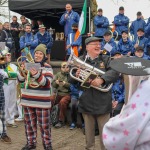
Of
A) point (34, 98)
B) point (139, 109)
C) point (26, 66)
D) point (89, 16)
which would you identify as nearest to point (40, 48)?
point (26, 66)

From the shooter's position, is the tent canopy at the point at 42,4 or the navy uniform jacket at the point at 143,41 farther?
the tent canopy at the point at 42,4

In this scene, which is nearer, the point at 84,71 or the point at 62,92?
the point at 84,71

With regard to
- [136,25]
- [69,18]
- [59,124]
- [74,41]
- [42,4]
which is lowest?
[59,124]

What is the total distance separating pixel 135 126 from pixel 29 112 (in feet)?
11.0

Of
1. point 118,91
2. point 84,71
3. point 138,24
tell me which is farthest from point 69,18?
point 84,71

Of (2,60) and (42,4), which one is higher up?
(42,4)

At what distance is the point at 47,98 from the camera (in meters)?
4.66

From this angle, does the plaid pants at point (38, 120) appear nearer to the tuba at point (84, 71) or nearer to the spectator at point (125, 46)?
the tuba at point (84, 71)

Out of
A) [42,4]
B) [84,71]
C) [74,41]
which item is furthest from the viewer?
[42,4]

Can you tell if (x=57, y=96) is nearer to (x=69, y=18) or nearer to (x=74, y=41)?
(x=74, y=41)

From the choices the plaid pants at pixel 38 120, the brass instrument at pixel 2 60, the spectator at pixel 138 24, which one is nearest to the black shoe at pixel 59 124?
the plaid pants at pixel 38 120

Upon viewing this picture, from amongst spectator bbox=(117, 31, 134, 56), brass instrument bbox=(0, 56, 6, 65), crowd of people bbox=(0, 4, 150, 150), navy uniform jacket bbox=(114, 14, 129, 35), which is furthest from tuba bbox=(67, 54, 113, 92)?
navy uniform jacket bbox=(114, 14, 129, 35)

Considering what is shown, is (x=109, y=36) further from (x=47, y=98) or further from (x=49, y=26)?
(x=49, y=26)

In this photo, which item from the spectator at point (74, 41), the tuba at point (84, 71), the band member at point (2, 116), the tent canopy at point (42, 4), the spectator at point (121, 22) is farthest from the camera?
the tent canopy at point (42, 4)
